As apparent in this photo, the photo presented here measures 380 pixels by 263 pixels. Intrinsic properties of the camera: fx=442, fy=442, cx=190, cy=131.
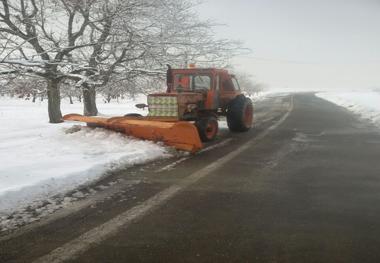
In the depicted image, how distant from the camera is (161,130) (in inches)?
372

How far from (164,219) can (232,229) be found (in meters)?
0.78

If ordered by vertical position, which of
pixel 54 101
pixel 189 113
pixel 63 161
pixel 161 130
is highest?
pixel 54 101

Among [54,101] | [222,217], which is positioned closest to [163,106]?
[222,217]

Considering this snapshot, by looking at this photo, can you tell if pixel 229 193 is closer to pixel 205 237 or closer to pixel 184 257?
pixel 205 237

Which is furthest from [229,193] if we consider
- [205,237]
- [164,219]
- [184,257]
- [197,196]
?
[184,257]

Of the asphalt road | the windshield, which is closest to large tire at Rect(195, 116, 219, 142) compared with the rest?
the windshield

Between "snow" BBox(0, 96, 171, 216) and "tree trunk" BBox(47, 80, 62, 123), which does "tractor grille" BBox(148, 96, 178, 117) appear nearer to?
"snow" BBox(0, 96, 171, 216)

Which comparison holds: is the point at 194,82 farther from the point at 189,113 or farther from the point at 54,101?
the point at 54,101

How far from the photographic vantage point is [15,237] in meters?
4.25

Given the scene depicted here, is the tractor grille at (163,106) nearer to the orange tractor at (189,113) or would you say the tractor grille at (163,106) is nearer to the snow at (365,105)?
the orange tractor at (189,113)

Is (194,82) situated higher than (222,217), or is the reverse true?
(194,82)

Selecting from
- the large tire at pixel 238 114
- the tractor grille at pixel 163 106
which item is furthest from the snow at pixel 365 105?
the tractor grille at pixel 163 106

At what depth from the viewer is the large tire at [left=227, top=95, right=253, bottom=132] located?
42.3 feet

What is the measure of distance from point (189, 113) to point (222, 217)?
645 cm
